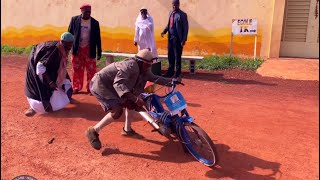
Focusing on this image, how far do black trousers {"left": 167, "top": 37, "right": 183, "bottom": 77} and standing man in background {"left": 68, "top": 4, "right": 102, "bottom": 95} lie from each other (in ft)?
7.99

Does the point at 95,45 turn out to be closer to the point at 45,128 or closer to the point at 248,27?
the point at 45,128

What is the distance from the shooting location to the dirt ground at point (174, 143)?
3.69 metres

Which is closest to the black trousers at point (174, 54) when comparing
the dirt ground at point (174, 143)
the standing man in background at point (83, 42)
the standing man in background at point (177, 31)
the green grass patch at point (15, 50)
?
→ the standing man in background at point (177, 31)

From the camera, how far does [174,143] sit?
4.46 m

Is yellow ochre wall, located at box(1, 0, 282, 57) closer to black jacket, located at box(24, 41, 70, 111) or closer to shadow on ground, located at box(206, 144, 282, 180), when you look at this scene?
black jacket, located at box(24, 41, 70, 111)

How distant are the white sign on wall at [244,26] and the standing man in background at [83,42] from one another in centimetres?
530

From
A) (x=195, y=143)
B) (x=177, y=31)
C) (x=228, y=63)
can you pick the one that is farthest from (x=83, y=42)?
(x=228, y=63)

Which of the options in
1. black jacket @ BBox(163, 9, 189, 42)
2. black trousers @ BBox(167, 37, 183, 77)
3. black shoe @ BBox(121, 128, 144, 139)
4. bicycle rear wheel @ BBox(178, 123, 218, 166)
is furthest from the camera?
black trousers @ BBox(167, 37, 183, 77)

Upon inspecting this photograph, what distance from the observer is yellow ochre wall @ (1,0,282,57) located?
1032 cm

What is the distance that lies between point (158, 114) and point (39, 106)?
2.40m

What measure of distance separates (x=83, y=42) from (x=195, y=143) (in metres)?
3.46

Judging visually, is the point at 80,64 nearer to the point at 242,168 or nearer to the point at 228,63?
the point at 242,168

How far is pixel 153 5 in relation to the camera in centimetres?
1139

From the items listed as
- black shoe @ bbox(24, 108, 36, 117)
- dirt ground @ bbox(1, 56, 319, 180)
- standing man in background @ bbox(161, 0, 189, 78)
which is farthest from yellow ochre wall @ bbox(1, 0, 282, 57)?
black shoe @ bbox(24, 108, 36, 117)
